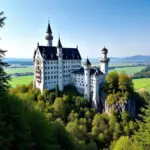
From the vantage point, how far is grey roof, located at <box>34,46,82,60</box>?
66250 mm

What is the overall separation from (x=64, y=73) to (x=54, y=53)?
757 cm

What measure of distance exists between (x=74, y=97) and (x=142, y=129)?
41.2 metres

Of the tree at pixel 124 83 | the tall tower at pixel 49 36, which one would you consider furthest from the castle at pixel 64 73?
the tree at pixel 124 83

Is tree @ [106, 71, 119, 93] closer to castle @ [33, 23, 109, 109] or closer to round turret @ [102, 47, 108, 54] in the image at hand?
castle @ [33, 23, 109, 109]

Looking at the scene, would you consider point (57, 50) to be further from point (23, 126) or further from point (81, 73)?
point (23, 126)

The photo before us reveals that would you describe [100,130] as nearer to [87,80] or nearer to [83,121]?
[83,121]

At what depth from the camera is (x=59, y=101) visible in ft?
201

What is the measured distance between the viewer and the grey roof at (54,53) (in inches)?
2608

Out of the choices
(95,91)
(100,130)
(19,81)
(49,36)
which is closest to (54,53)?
(49,36)

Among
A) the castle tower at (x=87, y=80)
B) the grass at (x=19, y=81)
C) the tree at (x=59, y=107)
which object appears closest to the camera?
the tree at (x=59, y=107)

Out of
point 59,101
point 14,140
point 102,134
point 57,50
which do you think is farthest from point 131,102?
point 14,140

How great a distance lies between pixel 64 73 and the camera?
70562mm

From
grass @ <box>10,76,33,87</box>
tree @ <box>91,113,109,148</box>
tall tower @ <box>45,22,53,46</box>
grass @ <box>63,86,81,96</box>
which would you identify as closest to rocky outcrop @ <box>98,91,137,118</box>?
tree @ <box>91,113,109,148</box>

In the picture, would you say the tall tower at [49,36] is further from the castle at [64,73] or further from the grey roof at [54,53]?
the grey roof at [54,53]
